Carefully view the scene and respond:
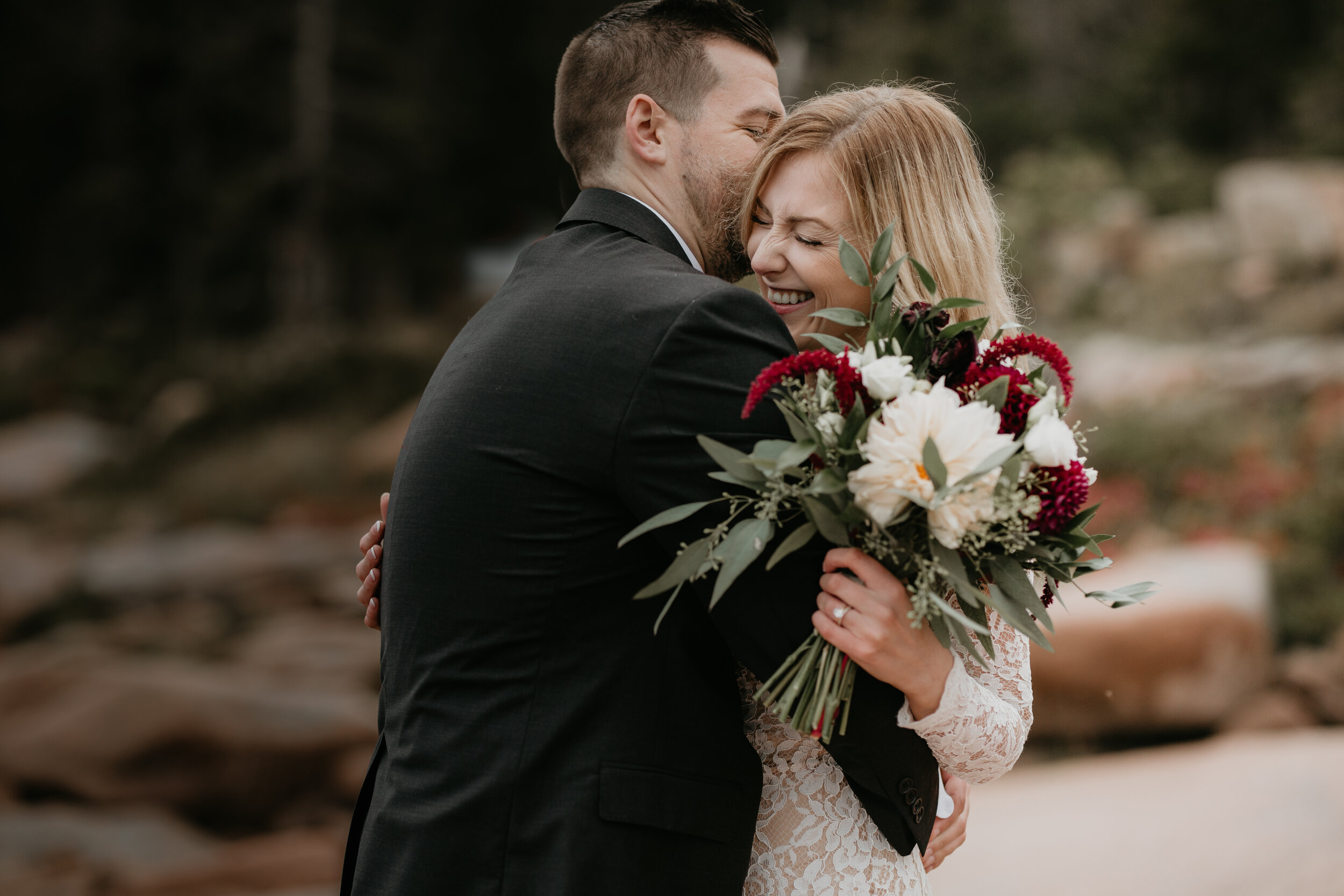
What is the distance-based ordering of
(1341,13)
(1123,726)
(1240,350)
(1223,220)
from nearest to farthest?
(1123,726)
(1240,350)
(1223,220)
(1341,13)

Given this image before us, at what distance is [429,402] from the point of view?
6.61 ft

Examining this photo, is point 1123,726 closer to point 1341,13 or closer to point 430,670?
point 430,670

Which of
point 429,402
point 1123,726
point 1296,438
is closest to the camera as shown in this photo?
point 429,402

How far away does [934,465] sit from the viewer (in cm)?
162

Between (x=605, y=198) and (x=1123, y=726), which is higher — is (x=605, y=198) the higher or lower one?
the higher one

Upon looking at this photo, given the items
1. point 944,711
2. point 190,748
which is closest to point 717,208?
point 944,711

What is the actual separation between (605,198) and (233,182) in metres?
20.3

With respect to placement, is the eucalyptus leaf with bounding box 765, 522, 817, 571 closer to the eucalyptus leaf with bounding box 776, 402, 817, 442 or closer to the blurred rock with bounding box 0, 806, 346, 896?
the eucalyptus leaf with bounding box 776, 402, 817, 442

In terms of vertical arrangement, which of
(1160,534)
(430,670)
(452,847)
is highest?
(430,670)

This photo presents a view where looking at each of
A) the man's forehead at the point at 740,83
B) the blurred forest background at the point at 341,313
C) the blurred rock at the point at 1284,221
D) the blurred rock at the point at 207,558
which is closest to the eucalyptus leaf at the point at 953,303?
the man's forehead at the point at 740,83

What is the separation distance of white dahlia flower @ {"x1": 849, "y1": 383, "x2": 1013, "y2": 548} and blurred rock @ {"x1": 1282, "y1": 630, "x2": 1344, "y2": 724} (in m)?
6.88

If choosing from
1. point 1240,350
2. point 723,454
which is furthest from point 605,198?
point 1240,350

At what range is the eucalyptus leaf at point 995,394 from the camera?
5.70 ft

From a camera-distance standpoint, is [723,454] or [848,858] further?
[848,858]
